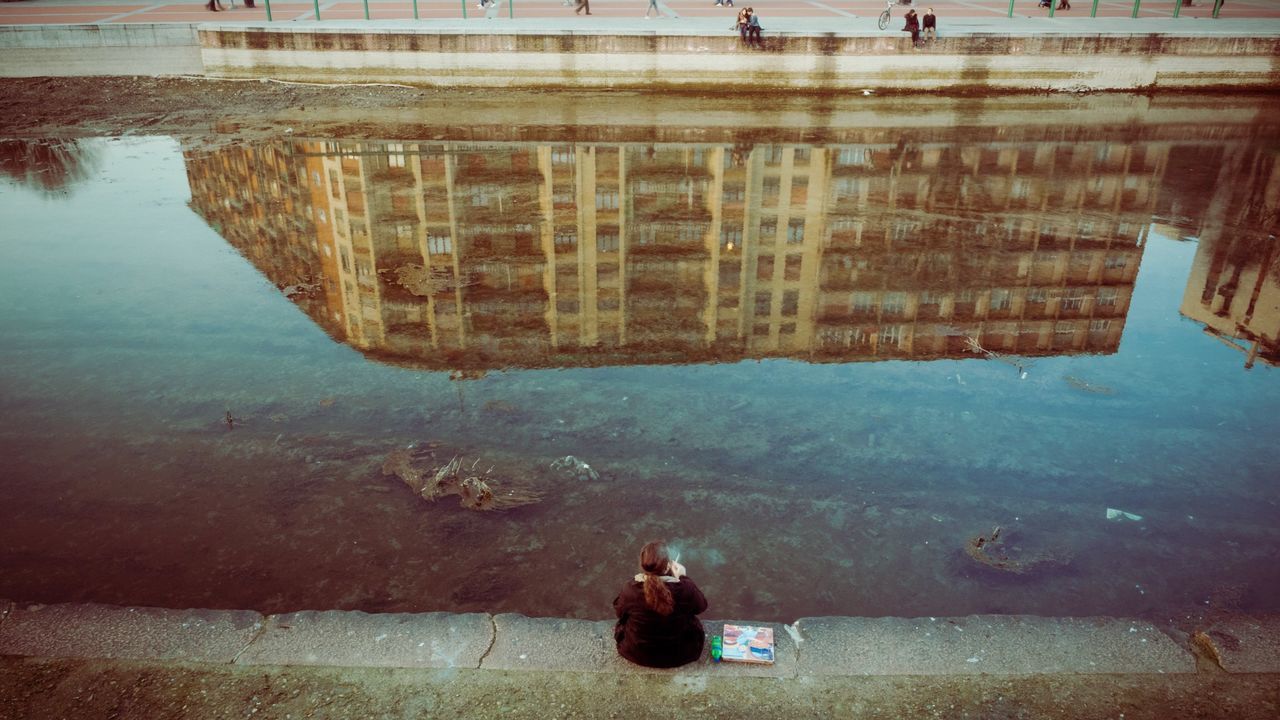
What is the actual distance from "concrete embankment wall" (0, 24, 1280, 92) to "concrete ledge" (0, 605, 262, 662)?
28.5 m

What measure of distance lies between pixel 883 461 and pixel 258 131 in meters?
22.5

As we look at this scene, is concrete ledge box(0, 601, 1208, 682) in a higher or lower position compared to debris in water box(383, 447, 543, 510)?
lower

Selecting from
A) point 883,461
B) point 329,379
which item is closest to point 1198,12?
point 883,461

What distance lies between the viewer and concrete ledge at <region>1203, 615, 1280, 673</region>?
20.3 ft

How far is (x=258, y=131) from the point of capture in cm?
2519

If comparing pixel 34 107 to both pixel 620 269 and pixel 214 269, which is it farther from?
pixel 620 269

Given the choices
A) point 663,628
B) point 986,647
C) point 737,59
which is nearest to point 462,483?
point 663,628

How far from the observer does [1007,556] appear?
25.7 ft

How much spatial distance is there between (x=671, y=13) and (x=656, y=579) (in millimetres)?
38812

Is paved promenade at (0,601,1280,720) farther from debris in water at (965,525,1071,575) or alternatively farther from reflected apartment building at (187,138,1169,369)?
reflected apartment building at (187,138,1169,369)

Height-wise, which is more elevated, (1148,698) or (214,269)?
(214,269)

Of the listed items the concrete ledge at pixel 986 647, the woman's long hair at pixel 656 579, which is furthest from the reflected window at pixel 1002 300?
the woman's long hair at pixel 656 579

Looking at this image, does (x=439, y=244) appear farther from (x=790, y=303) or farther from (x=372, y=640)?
(x=372, y=640)

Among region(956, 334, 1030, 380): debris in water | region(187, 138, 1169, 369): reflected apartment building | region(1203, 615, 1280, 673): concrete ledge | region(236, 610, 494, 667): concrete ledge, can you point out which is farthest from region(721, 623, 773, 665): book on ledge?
region(956, 334, 1030, 380): debris in water
